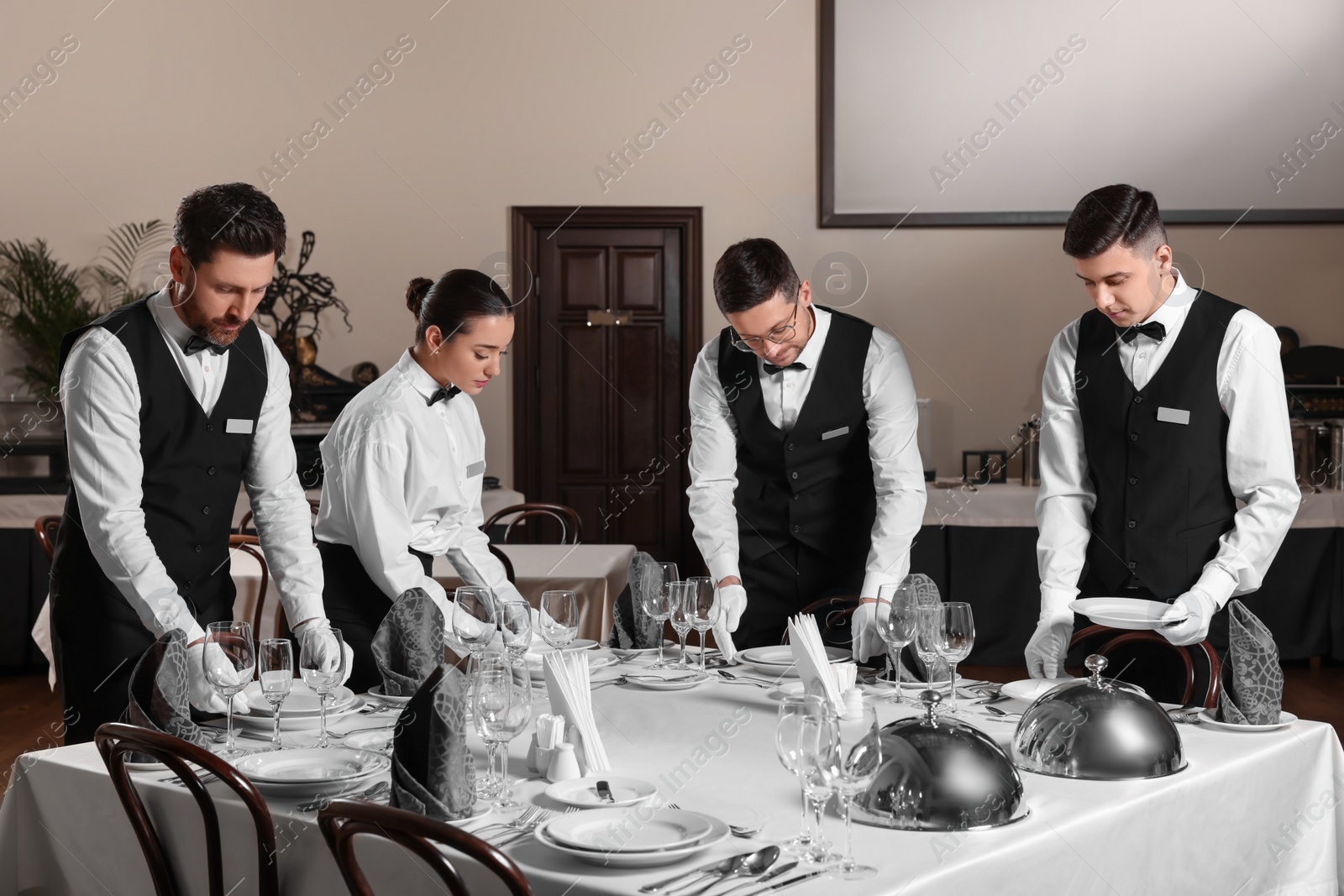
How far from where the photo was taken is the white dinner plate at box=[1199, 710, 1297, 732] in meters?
1.65

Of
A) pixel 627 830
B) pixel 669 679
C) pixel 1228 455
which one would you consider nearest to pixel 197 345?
pixel 669 679

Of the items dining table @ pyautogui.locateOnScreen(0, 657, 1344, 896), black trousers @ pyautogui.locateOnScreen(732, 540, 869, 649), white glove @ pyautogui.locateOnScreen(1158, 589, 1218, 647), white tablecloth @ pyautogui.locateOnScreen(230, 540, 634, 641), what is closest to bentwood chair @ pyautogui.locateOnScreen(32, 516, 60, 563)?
white tablecloth @ pyautogui.locateOnScreen(230, 540, 634, 641)

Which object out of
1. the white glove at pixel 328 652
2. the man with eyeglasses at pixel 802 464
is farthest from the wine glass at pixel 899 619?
the white glove at pixel 328 652

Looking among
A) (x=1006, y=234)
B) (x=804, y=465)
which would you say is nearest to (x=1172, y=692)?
(x=804, y=465)

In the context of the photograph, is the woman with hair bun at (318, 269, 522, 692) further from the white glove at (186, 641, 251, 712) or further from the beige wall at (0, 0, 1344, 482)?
the beige wall at (0, 0, 1344, 482)

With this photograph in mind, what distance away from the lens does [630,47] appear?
21.3 feet

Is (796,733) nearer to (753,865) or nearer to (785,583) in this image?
(753,865)

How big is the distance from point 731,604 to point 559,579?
131 centimetres

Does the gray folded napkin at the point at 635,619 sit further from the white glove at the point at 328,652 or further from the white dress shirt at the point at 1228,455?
the white dress shirt at the point at 1228,455

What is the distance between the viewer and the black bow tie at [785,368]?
2.58 meters

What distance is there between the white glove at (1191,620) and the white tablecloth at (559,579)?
1704 mm

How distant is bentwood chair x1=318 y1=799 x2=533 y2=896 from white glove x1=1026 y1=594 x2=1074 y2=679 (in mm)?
1195

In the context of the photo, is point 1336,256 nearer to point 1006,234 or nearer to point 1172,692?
point 1006,234

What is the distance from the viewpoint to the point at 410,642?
6.24ft
